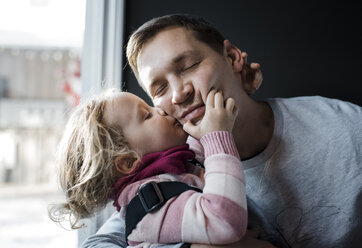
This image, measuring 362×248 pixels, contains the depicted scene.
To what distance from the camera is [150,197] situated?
1046 mm

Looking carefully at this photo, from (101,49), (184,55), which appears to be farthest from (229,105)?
(101,49)

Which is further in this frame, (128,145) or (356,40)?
(356,40)

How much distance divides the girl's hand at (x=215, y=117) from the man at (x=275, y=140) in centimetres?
6

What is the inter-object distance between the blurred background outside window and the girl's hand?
444cm

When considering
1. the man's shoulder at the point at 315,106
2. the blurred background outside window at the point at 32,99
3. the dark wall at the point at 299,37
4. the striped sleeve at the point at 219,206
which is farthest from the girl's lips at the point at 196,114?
the blurred background outside window at the point at 32,99

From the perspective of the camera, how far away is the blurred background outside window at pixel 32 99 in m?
5.45

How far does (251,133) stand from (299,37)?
900 millimetres

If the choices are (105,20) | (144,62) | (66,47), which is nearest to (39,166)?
(66,47)

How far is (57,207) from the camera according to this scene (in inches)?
49.6

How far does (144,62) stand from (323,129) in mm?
762

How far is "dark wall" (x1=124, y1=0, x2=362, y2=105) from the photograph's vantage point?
2.04 m

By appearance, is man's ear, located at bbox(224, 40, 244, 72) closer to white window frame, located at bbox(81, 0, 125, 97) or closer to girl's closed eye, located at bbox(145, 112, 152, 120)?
girl's closed eye, located at bbox(145, 112, 152, 120)

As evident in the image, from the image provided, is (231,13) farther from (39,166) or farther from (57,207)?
(39,166)

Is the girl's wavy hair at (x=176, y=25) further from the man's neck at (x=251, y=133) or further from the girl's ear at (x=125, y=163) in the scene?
the girl's ear at (x=125, y=163)
